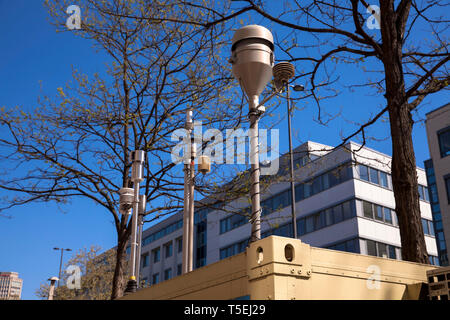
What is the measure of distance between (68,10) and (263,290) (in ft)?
43.7

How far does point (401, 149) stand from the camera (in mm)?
7176

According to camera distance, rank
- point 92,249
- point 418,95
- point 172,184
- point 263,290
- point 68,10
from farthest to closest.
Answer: point 92,249 → point 172,184 → point 68,10 → point 418,95 → point 263,290

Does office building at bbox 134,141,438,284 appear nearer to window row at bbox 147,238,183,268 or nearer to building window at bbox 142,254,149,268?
window row at bbox 147,238,183,268

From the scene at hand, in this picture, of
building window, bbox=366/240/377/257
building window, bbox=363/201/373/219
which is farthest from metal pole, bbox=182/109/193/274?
building window, bbox=363/201/373/219

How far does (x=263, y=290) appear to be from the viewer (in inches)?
125

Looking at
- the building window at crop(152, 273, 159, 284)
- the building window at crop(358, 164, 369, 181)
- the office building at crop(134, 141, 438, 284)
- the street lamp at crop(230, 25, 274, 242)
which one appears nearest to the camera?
the street lamp at crop(230, 25, 274, 242)

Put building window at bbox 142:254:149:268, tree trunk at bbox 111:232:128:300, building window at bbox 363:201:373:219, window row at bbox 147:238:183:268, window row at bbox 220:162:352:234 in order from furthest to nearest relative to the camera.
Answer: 1. building window at bbox 142:254:149:268
2. window row at bbox 147:238:183:268
3. window row at bbox 220:162:352:234
4. building window at bbox 363:201:373:219
5. tree trunk at bbox 111:232:128:300

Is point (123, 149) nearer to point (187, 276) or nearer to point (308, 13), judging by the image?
point (308, 13)

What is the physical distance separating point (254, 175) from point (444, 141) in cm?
3147

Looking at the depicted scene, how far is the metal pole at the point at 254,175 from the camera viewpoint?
483cm

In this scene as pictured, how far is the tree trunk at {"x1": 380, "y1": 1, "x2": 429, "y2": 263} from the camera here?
6.68 m

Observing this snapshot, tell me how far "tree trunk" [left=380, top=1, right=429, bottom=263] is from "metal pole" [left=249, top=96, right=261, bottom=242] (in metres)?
2.75

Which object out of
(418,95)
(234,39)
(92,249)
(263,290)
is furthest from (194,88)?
(92,249)

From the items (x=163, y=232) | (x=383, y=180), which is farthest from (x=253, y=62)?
(x=163, y=232)
